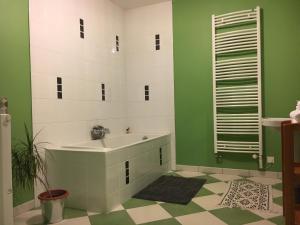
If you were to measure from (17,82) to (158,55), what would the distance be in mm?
1951

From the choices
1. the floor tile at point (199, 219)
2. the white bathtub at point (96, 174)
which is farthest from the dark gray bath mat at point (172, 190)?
the floor tile at point (199, 219)

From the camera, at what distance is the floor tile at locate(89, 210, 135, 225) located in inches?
75.5

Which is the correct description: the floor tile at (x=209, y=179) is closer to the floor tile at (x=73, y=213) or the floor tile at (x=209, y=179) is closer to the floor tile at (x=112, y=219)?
the floor tile at (x=112, y=219)

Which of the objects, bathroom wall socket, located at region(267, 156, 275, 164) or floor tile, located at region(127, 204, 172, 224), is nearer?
floor tile, located at region(127, 204, 172, 224)

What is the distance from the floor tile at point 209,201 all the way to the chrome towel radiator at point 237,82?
0.84m

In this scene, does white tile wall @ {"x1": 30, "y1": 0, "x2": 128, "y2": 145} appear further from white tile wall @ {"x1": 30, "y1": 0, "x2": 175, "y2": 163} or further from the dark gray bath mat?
the dark gray bath mat

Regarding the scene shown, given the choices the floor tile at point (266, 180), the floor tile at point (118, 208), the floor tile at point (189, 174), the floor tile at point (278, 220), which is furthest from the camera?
the floor tile at point (189, 174)

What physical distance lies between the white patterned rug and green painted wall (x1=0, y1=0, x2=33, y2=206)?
69.7 inches

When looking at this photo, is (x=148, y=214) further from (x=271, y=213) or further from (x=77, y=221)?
(x=271, y=213)

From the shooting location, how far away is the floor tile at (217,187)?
8.41 ft

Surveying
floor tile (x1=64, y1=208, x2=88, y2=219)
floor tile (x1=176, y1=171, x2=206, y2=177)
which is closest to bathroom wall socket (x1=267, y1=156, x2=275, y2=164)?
floor tile (x1=176, y1=171, x2=206, y2=177)

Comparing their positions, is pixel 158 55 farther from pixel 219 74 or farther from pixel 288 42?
pixel 288 42

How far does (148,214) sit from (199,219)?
1.35ft

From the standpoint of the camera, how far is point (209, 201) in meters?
2.31
